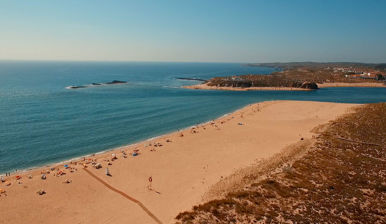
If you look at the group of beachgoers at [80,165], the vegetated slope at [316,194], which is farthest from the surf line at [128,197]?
the vegetated slope at [316,194]

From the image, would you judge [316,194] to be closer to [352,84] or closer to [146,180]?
[146,180]

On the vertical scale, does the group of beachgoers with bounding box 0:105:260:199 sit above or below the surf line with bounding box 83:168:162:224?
above

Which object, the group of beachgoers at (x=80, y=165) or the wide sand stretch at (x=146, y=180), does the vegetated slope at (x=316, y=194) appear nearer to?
the wide sand stretch at (x=146, y=180)

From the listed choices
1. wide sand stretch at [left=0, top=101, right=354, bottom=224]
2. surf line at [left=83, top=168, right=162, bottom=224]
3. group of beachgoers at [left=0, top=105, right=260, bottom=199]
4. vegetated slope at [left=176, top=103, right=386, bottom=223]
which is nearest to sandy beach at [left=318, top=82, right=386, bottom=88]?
wide sand stretch at [left=0, top=101, right=354, bottom=224]

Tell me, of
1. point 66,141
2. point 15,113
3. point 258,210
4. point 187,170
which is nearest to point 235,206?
point 258,210

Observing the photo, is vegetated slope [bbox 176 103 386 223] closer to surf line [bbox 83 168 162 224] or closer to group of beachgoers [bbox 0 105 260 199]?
surf line [bbox 83 168 162 224]

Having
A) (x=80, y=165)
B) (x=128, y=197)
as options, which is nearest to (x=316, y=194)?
(x=128, y=197)
